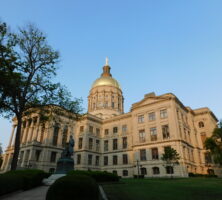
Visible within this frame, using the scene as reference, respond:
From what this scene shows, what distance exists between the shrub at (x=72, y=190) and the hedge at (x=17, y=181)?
5993 millimetres

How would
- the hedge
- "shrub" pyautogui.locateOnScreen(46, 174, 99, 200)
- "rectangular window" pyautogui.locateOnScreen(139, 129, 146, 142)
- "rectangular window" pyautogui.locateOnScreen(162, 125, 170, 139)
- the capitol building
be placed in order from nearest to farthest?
"shrub" pyautogui.locateOnScreen(46, 174, 99, 200)
the hedge
the capitol building
"rectangular window" pyautogui.locateOnScreen(162, 125, 170, 139)
"rectangular window" pyautogui.locateOnScreen(139, 129, 146, 142)

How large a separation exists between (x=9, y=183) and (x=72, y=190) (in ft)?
23.7

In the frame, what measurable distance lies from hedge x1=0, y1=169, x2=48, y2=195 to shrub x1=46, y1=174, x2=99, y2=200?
5.99 m

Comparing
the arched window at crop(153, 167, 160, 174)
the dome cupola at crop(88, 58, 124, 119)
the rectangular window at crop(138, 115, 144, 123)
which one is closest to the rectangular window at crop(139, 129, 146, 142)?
the rectangular window at crop(138, 115, 144, 123)

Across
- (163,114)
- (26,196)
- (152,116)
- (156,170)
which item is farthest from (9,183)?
(152,116)

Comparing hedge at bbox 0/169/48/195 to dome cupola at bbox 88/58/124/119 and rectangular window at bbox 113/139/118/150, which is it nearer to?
rectangular window at bbox 113/139/118/150

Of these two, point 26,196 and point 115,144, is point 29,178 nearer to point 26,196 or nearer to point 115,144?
point 26,196

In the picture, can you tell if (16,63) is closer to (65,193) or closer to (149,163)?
(65,193)

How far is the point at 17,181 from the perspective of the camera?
12586 millimetres

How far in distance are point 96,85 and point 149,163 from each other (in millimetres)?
39776

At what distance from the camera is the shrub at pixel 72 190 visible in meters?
6.59

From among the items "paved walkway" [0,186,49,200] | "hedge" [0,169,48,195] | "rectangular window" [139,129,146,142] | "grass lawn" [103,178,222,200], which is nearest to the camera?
"grass lawn" [103,178,222,200]

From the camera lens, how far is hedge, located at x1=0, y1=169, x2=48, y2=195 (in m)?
10.9

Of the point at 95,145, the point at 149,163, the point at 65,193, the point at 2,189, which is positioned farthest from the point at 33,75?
the point at 95,145
